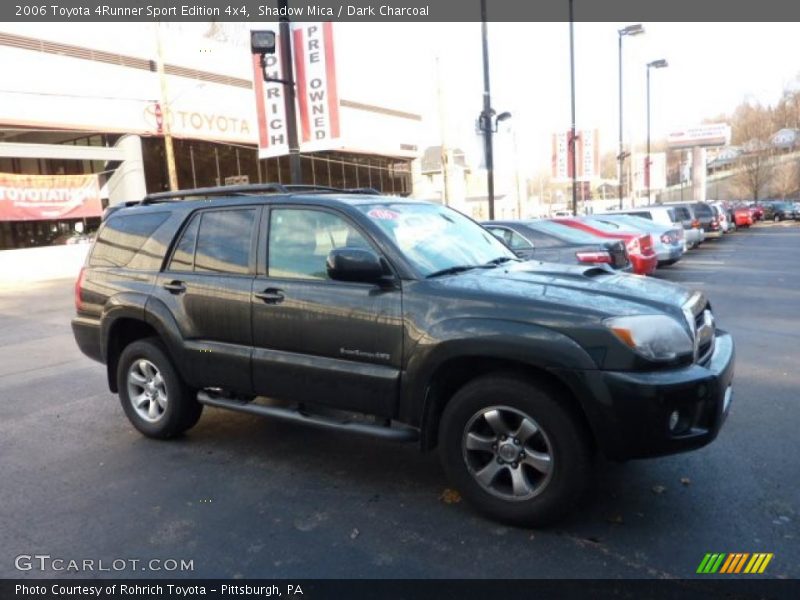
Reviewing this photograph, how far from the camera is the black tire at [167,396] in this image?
486 cm

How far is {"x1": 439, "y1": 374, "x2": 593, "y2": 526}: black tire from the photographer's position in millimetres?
3287

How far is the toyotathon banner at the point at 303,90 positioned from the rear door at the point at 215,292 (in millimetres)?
9326

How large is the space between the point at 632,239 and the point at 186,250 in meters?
8.78

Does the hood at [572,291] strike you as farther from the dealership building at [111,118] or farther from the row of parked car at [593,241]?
the dealership building at [111,118]

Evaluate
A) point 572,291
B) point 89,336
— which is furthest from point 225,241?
point 572,291

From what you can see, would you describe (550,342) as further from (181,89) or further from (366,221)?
(181,89)

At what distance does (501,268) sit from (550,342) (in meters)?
1.08

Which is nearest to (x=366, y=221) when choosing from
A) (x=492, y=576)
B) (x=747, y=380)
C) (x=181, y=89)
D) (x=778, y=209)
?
(x=492, y=576)

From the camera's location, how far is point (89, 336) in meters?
5.41

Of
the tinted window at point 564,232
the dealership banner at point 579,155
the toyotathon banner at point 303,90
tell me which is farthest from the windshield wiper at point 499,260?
the dealership banner at point 579,155

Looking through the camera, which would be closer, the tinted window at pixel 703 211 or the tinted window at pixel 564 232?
the tinted window at pixel 564 232

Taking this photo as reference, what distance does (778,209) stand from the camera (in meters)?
45.0

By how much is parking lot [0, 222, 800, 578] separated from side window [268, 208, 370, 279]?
4.50 ft

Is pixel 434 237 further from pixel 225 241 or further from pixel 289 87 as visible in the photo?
pixel 289 87
